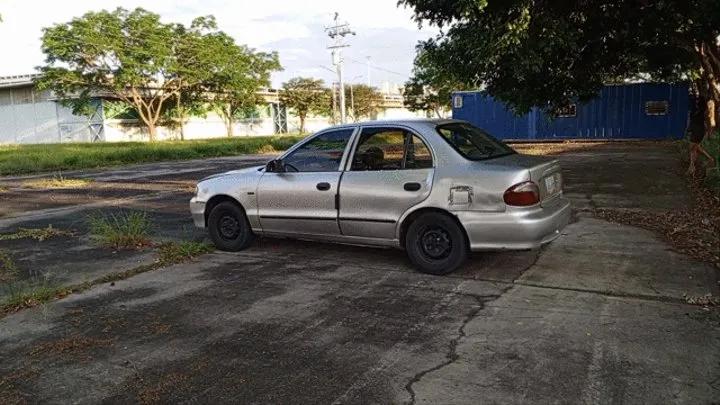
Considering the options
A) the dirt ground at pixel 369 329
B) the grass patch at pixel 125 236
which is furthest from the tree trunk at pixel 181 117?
the dirt ground at pixel 369 329

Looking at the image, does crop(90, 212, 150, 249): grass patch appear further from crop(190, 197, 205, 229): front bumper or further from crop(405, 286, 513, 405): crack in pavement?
crop(405, 286, 513, 405): crack in pavement

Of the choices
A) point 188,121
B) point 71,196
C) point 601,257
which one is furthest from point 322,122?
point 601,257

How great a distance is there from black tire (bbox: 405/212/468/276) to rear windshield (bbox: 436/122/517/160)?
0.70m

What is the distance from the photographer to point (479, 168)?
16.7 feet

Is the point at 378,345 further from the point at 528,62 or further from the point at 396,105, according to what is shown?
the point at 396,105

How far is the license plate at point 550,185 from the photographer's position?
17.2ft

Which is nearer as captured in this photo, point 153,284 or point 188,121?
point 153,284

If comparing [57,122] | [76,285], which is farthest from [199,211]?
[57,122]

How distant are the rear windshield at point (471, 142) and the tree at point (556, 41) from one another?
8.18 ft

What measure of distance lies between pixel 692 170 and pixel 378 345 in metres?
11.0

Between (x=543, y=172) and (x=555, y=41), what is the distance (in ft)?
17.1

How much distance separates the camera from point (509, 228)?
4930 mm

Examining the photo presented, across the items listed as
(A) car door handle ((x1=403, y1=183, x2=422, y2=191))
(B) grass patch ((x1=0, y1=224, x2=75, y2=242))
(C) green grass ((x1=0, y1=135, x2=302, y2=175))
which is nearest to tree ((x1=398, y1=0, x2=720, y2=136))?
(A) car door handle ((x1=403, y1=183, x2=422, y2=191))

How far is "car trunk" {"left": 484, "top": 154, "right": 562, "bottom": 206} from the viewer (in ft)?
16.7
